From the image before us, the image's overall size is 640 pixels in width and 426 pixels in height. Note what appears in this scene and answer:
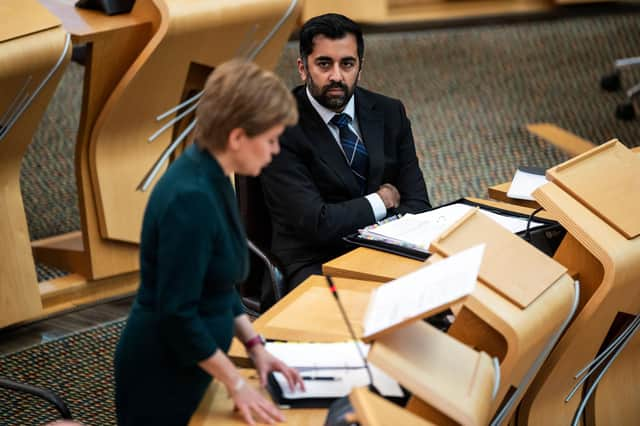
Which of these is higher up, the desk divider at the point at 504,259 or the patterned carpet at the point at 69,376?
the desk divider at the point at 504,259

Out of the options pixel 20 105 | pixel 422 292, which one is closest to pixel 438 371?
pixel 422 292

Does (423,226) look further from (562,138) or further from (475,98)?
(475,98)

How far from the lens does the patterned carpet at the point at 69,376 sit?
10.7 ft

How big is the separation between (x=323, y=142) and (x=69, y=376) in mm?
1326

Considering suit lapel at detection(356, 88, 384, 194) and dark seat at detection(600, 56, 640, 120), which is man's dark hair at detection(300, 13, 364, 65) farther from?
dark seat at detection(600, 56, 640, 120)

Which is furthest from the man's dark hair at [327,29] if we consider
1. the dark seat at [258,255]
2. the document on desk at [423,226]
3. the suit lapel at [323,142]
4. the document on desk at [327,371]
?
the document on desk at [327,371]

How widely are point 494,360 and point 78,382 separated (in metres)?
1.93

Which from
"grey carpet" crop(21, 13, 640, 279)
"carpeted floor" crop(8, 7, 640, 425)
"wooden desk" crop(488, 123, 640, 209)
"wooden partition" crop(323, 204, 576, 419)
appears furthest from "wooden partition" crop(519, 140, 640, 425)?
"wooden desk" crop(488, 123, 640, 209)

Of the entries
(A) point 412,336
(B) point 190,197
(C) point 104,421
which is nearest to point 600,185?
(A) point 412,336

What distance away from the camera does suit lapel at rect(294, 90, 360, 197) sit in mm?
2994

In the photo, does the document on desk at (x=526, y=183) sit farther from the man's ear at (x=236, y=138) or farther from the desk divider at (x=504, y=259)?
the man's ear at (x=236, y=138)

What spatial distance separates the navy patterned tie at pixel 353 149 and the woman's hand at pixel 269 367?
1.16 meters

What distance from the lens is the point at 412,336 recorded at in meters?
1.92

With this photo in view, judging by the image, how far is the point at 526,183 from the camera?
319 centimetres
